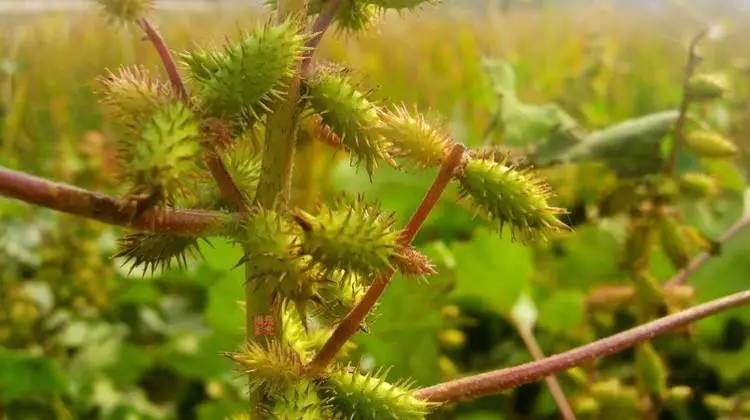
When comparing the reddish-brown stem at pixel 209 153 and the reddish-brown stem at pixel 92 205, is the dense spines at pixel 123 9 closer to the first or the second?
→ the reddish-brown stem at pixel 209 153

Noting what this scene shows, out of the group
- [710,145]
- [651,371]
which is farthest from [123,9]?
[710,145]

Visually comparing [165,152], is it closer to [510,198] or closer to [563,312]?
[510,198]

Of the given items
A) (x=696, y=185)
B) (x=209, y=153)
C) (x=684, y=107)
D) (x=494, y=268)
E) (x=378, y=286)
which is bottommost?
(x=494, y=268)

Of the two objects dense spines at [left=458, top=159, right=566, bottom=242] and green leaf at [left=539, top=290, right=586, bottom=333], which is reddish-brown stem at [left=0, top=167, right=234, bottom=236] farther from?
green leaf at [left=539, top=290, right=586, bottom=333]

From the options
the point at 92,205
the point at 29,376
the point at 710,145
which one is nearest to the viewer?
the point at 92,205

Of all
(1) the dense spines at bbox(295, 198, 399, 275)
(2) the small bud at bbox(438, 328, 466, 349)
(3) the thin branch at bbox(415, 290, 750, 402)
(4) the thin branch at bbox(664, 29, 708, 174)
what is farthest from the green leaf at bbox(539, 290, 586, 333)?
(1) the dense spines at bbox(295, 198, 399, 275)

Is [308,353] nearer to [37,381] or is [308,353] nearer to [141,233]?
[141,233]

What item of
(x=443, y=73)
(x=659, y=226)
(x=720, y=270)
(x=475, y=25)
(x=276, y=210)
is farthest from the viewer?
(x=475, y=25)

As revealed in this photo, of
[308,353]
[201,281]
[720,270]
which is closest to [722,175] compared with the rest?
[720,270]
